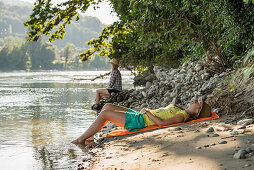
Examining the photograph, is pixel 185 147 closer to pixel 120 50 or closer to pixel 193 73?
pixel 193 73

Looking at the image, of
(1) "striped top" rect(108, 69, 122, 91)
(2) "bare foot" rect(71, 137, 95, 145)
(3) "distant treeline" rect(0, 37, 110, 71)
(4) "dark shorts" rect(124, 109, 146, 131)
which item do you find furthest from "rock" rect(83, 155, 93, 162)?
(3) "distant treeline" rect(0, 37, 110, 71)

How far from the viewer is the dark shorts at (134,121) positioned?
5844mm

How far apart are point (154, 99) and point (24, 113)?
4.69 meters

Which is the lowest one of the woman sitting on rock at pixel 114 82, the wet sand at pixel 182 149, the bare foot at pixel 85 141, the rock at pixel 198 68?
the bare foot at pixel 85 141

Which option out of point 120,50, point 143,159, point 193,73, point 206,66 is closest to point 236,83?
point 206,66

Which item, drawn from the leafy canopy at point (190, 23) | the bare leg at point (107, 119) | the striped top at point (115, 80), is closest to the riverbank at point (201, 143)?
the bare leg at point (107, 119)

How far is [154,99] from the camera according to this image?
10484 mm

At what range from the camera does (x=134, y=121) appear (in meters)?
5.86

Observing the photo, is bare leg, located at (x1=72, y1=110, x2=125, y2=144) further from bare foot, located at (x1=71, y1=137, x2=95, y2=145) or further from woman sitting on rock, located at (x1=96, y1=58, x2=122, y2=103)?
woman sitting on rock, located at (x1=96, y1=58, x2=122, y2=103)

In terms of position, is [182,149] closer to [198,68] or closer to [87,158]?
[87,158]

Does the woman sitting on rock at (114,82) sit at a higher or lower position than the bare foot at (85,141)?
higher

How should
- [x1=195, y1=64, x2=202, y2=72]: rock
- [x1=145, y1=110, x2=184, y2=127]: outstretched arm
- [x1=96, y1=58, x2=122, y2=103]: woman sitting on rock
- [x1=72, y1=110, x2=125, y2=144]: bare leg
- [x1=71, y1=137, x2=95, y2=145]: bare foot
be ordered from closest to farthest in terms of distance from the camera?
1. [x1=145, y1=110, x2=184, y2=127]: outstretched arm
2. [x1=72, y1=110, x2=125, y2=144]: bare leg
3. [x1=71, y1=137, x2=95, y2=145]: bare foot
4. [x1=195, y1=64, x2=202, y2=72]: rock
5. [x1=96, y1=58, x2=122, y2=103]: woman sitting on rock

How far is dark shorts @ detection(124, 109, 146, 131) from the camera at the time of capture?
19.2 feet

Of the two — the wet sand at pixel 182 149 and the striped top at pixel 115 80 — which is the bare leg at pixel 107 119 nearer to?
the wet sand at pixel 182 149
